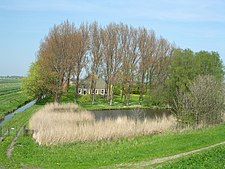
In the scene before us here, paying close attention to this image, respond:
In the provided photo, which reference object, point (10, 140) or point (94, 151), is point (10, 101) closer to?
point (10, 140)

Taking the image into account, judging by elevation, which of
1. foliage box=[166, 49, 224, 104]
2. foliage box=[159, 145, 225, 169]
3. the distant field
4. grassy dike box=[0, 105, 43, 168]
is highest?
foliage box=[166, 49, 224, 104]

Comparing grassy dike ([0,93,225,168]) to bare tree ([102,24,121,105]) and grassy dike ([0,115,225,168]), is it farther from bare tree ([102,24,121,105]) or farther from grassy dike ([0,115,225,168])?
bare tree ([102,24,121,105])

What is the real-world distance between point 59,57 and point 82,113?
19.0 meters

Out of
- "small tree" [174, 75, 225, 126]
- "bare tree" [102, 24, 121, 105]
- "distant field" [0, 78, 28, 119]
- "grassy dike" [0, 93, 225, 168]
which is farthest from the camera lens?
"bare tree" [102, 24, 121, 105]

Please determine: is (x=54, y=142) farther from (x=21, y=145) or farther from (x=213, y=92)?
(x=213, y=92)

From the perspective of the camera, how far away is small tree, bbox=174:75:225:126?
2831 cm

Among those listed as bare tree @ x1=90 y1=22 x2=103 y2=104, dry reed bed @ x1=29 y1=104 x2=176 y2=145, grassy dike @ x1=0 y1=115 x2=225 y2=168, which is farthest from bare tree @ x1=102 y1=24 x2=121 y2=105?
grassy dike @ x1=0 y1=115 x2=225 y2=168

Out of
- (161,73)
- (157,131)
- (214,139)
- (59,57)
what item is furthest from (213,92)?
(161,73)

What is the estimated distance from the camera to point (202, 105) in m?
28.7

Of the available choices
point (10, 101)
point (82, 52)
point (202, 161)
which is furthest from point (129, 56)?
point (202, 161)

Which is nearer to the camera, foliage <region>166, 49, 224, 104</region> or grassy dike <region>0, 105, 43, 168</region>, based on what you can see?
grassy dike <region>0, 105, 43, 168</region>

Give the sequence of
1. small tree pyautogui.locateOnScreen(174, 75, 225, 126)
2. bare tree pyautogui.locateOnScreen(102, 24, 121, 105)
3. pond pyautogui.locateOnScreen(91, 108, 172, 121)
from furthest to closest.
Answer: bare tree pyautogui.locateOnScreen(102, 24, 121, 105) < pond pyautogui.locateOnScreen(91, 108, 172, 121) < small tree pyautogui.locateOnScreen(174, 75, 225, 126)

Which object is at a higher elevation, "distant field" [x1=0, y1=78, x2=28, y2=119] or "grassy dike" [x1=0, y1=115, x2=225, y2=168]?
"distant field" [x1=0, y1=78, x2=28, y2=119]

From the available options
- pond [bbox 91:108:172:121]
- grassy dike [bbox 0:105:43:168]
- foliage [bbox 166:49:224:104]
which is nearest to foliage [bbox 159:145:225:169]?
grassy dike [bbox 0:105:43:168]
